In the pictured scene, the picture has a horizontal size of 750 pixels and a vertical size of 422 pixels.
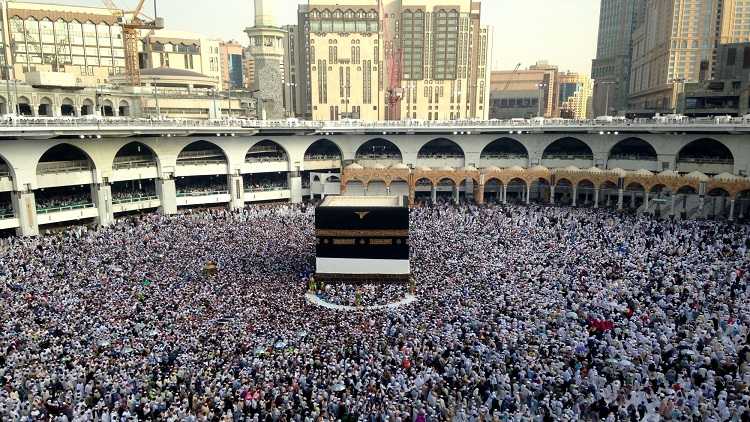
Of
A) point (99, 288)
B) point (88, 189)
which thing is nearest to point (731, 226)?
point (99, 288)

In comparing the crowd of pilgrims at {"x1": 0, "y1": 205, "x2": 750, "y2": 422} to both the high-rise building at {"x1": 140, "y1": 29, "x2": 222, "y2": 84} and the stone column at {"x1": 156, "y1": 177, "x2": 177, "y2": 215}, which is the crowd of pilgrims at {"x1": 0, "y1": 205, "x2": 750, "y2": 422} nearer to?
the stone column at {"x1": 156, "y1": 177, "x2": 177, "y2": 215}

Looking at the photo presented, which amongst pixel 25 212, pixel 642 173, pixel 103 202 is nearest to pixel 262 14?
pixel 103 202

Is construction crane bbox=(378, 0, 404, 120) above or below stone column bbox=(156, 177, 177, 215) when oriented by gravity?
above

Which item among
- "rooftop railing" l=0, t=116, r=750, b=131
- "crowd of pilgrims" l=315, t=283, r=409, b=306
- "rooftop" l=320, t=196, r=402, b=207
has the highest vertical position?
"rooftop railing" l=0, t=116, r=750, b=131

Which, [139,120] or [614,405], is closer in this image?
[614,405]

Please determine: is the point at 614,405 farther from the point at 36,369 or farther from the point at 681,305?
the point at 36,369

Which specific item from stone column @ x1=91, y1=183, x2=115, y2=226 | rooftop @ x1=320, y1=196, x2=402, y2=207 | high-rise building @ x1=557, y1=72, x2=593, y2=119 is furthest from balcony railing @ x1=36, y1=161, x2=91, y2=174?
high-rise building @ x1=557, y1=72, x2=593, y2=119

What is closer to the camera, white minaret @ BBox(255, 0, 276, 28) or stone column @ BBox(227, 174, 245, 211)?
stone column @ BBox(227, 174, 245, 211)
